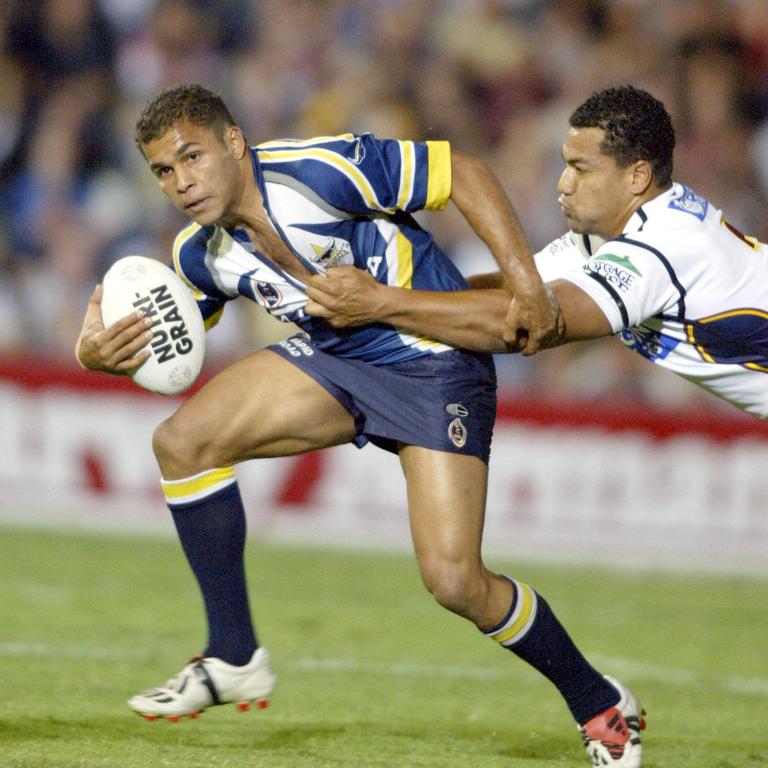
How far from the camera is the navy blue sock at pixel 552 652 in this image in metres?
4.89

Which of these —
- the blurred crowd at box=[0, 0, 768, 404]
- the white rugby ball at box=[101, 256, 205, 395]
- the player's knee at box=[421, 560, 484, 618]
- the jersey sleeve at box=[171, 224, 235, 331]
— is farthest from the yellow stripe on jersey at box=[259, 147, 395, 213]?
the blurred crowd at box=[0, 0, 768, 404]

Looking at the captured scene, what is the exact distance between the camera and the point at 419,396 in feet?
16.4

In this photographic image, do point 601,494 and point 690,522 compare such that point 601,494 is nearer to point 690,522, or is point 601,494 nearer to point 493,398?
point 690,522

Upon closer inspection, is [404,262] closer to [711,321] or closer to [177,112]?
[177,112]

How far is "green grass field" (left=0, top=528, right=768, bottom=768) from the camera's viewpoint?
5.07m

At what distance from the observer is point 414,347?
198 inches

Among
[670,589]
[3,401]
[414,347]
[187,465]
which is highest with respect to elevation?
[414,347]

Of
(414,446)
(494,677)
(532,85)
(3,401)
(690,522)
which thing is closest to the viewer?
(414,446)

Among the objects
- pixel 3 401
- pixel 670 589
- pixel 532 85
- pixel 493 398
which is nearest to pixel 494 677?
pixel 493 398

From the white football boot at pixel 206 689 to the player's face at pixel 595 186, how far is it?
6.34 feet

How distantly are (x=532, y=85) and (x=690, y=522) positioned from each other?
398 centimetres

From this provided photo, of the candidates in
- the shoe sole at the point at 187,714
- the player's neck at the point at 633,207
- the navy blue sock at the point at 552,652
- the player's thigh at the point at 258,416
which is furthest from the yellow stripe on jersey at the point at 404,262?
the shoe sole at the point at 187,714

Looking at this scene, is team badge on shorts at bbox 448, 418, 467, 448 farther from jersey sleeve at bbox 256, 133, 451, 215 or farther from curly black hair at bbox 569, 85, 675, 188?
curly black hair at bbox 569, 85, 675, 188

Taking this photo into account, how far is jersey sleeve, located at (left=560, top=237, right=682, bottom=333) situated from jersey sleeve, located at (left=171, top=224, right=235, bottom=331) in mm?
1352
